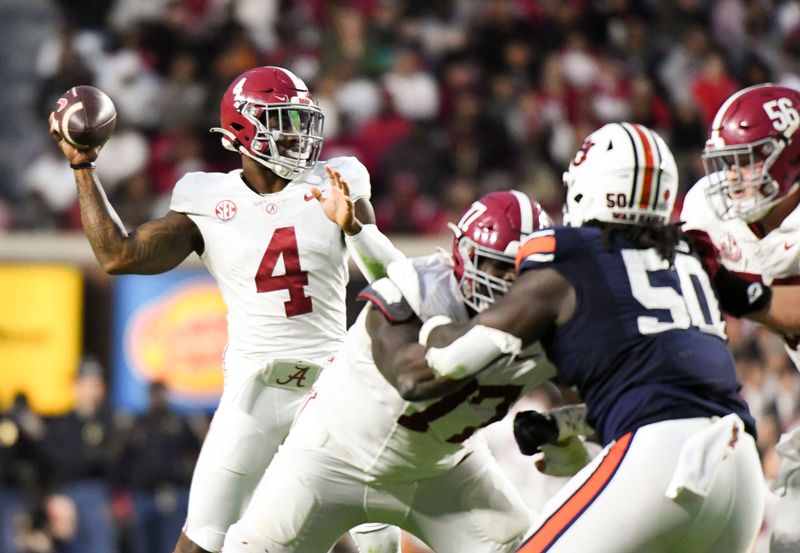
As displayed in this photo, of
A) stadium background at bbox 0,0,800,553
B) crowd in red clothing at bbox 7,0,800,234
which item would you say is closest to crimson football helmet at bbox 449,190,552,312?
stadium background at bbox 0,0,800,553

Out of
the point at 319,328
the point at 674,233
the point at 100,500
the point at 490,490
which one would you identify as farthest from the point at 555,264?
the point at 100,500

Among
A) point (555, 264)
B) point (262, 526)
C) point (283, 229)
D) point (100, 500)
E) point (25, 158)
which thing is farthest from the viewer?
point (25, 158)

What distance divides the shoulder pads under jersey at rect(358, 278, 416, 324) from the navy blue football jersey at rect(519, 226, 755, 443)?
0.41m

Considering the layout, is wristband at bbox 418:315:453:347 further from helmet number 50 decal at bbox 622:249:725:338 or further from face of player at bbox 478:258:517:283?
helmet number 50 decal at bbox 622:249:725:338

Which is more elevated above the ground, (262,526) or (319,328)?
(319,328)

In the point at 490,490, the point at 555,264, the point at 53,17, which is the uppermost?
the point at 53,17

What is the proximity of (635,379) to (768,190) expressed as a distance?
1.22m

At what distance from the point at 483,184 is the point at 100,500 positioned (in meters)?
3.69

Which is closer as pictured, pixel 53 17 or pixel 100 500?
pixel 100 500

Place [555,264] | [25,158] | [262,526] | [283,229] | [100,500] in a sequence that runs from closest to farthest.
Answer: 1. [555,264]
2. [262,526]
3. [283,229]
4. [100,500]
5. [25,158]

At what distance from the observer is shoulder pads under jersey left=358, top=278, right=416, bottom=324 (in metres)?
3.69

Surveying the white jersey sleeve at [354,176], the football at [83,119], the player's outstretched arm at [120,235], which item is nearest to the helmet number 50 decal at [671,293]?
the white jersey sleeve at [354,176]

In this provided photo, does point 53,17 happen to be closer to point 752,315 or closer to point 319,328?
point 319,328

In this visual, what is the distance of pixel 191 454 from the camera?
343 inches
